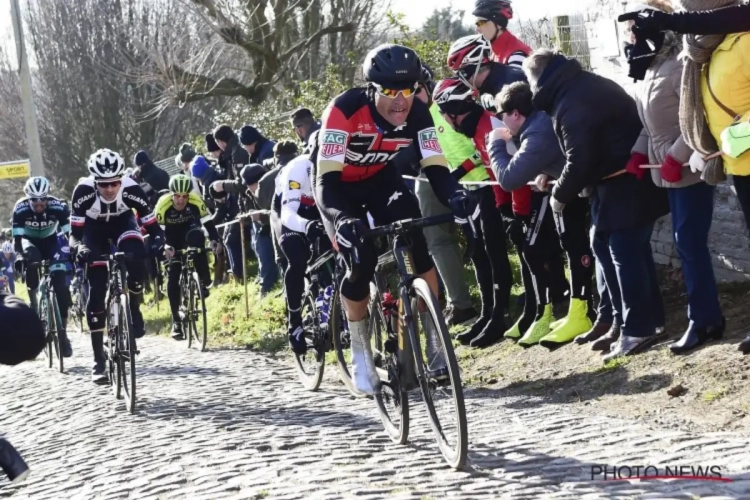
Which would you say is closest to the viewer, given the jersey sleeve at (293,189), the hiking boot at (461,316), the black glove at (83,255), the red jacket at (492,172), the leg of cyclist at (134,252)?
the red jacket at (492,172)

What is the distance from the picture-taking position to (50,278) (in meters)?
14.4

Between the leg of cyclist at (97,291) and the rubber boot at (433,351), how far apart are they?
558cm

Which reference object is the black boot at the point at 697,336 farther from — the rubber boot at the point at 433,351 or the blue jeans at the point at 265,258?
the blue jeans at the point at 265,258

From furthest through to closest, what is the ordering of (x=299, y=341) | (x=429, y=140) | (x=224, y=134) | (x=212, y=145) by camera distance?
(x=212, y=145) < (x=224, y=134) < (x=299, y=341) < (x=429, y=140)

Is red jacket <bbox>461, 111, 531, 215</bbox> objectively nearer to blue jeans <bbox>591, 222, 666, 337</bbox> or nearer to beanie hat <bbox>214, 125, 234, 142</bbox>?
blue jeans <bbox>591, 222, 666, 337</bbox>

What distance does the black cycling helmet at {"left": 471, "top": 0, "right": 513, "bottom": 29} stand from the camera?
10219 mm

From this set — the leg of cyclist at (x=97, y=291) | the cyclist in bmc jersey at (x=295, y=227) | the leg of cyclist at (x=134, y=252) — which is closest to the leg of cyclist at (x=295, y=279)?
the cyclist in bmc jersey at (x=295, y=227)

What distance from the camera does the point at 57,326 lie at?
14016 mm

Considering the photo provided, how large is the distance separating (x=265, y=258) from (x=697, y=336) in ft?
32.3

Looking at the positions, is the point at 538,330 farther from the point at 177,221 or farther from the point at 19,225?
the point at 19,225

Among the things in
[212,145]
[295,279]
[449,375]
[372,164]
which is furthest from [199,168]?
[449,375]

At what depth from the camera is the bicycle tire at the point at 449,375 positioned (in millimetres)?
5867

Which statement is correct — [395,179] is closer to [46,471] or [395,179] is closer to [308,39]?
[46,471]

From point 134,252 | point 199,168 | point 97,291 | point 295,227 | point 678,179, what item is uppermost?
point 199,168
